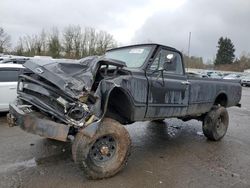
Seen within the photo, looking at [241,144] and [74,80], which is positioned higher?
[74,80]

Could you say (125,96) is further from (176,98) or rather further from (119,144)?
(176,98)

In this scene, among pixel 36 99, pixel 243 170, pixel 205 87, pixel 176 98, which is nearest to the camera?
pixel 36 99

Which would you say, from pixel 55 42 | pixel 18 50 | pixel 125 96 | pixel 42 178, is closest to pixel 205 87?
pixel 125 96

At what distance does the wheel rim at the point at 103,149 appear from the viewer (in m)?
4.39

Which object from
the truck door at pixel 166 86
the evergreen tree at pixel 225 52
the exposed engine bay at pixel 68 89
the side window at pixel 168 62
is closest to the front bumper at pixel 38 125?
the exposed engine bay at pixel 68 89

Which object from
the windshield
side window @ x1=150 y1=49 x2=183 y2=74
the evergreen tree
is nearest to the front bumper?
the windshield

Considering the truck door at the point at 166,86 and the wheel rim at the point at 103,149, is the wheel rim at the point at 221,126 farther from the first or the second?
the wheel rim at the point at 103,149

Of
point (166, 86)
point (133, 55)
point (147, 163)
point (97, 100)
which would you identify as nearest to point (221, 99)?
point (166, 86)

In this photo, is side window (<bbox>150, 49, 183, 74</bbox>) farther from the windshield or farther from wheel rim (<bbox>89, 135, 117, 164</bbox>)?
wheel rim (<bbox>89, 135, 117, 164</bbox>)

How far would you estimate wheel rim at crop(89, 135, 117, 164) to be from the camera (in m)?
4.39

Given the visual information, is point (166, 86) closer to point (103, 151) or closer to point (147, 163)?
point (147, 163)

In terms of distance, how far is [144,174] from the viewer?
4812 millimetres

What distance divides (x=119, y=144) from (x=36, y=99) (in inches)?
57.5

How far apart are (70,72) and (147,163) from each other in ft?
7.25
